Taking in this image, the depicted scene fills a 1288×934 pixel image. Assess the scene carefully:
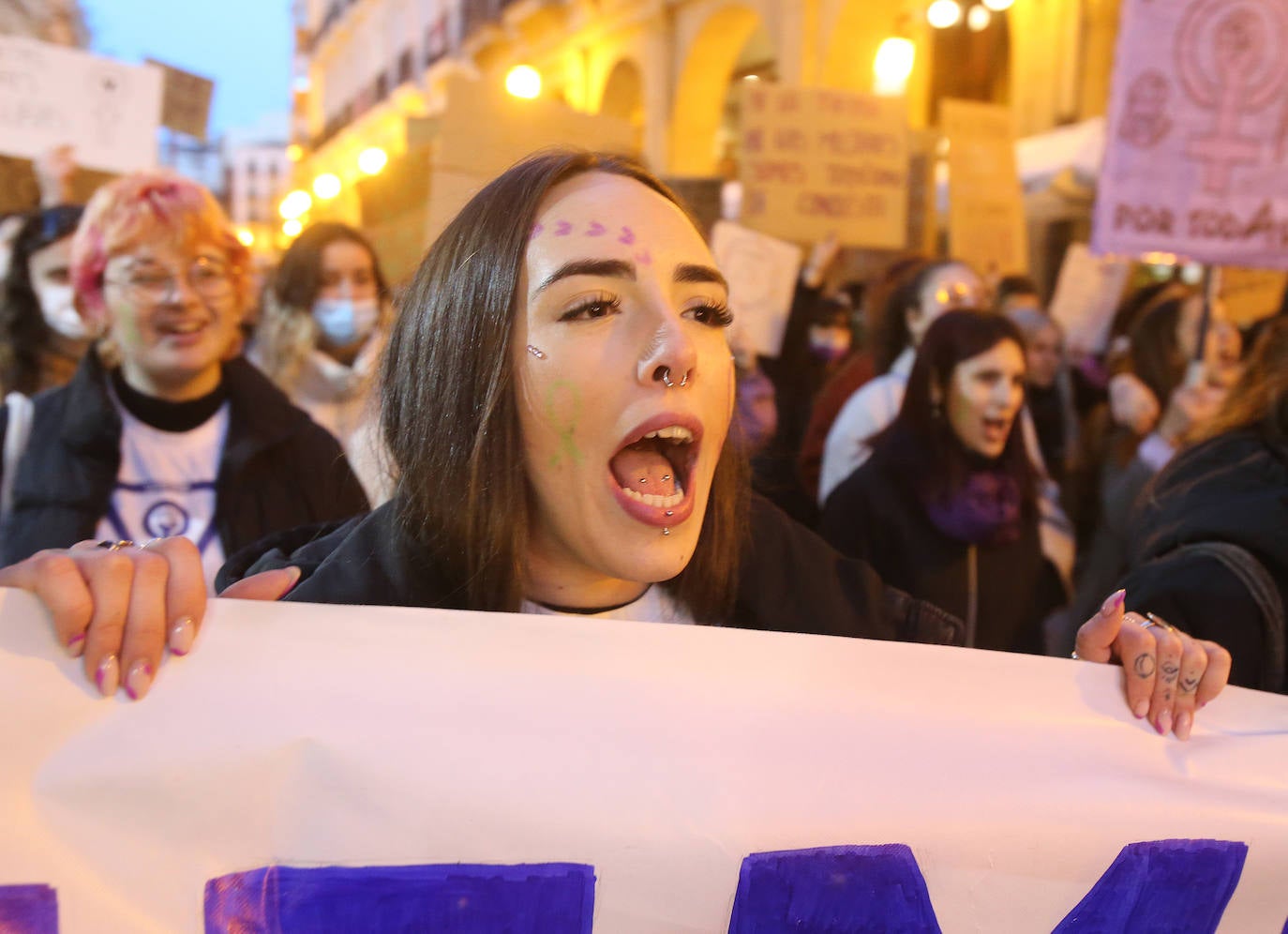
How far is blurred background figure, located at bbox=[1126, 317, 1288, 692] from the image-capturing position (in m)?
1.69

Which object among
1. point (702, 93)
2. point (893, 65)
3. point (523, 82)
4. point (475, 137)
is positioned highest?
point (702, 93)

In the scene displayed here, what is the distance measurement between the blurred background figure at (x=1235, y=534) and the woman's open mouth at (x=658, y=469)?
834mm

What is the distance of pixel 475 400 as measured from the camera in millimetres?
1322

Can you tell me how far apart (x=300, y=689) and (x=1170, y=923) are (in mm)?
972

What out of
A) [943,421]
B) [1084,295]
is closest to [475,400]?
[943,421]

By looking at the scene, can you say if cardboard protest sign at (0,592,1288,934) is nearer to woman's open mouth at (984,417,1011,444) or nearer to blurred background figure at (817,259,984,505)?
woman's open mouth at (984,417,1011,444)

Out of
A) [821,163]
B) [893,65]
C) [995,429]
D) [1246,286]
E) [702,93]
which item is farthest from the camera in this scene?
[702,93]

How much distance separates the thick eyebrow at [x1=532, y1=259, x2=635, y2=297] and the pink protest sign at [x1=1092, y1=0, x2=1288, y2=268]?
2657mm

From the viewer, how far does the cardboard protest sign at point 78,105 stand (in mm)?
3680

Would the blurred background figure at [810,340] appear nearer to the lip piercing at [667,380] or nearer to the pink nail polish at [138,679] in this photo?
the lip piercing at [667,380]

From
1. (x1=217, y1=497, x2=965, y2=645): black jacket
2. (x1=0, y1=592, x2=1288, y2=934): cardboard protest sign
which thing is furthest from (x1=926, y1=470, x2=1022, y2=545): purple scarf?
(x1=0, y1=592, x2=1288, y2=934): cardboard protest sign

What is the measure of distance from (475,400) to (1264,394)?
54.9 inches

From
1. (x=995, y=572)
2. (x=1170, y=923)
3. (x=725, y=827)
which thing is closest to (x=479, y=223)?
(x=725, y=827)

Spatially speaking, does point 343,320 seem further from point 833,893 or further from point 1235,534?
point 833,893
